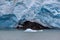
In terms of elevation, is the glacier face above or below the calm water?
above

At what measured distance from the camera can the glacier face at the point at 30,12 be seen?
222 centimetres

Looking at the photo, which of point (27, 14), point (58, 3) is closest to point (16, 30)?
point (27, 14)

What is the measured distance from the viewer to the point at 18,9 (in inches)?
89.3

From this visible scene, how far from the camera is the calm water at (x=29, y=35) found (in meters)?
2.20

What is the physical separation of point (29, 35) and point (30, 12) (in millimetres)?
281

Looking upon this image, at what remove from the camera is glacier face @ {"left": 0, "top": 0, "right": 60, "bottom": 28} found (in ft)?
7.30

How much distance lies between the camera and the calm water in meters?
2.20

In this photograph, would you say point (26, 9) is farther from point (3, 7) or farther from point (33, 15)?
point (3, 7)

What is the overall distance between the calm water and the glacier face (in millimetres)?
85

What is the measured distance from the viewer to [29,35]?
7.26ft

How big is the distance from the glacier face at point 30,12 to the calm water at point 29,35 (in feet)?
0.28

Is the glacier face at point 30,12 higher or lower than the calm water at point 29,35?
higher

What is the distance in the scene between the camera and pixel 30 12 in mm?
2240

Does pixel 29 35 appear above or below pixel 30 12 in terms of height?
below
